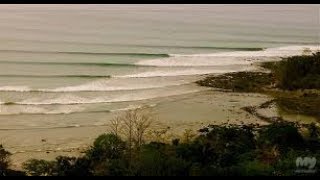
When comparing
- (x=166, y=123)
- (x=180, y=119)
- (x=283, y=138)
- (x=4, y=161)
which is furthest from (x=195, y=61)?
(x=4, y=161)

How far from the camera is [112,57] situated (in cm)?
3981

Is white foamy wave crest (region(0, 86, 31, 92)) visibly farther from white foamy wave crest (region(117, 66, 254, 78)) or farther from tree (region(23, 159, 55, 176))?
tree (region(23, 159, 55, 176))

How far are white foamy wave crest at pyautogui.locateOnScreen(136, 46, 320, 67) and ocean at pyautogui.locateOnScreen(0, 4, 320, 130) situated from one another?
7 cm

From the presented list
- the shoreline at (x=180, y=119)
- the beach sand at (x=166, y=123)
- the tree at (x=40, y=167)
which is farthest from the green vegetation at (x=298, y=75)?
the tree at (x=40, y=167)

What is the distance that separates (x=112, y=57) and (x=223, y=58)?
8.46 metres

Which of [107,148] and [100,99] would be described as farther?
[100,99]

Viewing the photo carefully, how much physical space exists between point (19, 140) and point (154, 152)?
6.96 meters

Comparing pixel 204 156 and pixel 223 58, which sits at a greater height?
pixel 223 58

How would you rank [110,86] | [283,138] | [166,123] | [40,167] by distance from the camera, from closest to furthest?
[40,167] → [283,138] → [166,123] → [110,86]

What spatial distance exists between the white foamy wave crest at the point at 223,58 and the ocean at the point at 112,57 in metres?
0.07

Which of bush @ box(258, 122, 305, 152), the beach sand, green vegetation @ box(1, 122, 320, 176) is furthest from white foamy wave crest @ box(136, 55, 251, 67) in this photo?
bush @ box(258, 122, 305, 152)

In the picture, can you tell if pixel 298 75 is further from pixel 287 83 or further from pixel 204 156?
pixel 204 156

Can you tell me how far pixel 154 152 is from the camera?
14516mm

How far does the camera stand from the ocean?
80.6ft
